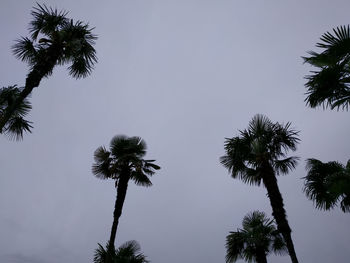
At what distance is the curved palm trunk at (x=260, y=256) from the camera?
13.2m

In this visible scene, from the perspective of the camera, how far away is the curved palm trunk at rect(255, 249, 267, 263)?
1317 cm

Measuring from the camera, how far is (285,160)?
41.6 ft

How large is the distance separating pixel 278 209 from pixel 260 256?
15.2ft

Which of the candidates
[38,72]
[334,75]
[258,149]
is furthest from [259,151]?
[38,72]

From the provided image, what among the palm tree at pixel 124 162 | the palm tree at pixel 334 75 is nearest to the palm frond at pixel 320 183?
the palm tree at pixel 334 75

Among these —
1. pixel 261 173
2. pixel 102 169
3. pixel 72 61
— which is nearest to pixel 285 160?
pixel 261 173

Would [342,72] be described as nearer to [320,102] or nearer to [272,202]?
[320,102]

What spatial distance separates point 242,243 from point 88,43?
1358 cm

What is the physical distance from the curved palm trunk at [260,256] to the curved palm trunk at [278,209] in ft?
13.5

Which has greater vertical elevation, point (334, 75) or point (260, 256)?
point (334, 75)

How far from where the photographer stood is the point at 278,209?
10.3m

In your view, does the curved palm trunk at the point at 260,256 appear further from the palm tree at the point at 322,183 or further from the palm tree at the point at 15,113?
the palm tree at the point at 15,113

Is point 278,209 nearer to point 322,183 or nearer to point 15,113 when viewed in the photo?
point 322,183

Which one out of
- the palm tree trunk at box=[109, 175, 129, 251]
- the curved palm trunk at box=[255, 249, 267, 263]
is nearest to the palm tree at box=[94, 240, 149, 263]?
the palm tree trunk at box=[109, 175, 129, 251]
